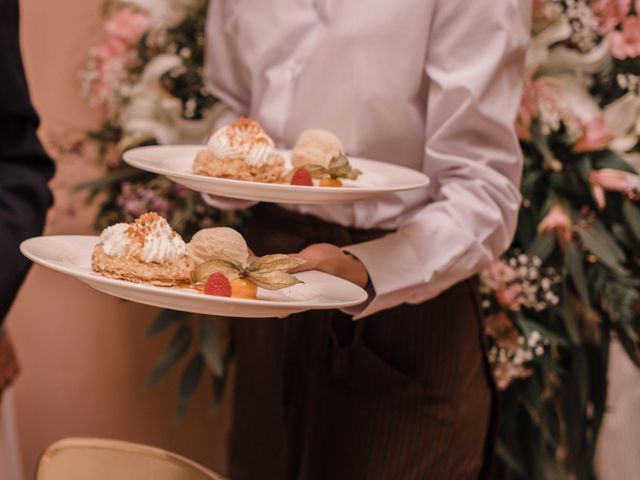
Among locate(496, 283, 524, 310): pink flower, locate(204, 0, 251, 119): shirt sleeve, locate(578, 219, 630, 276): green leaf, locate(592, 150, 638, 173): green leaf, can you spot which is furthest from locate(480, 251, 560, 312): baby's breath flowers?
locate(204, 0, 251, 119): shirt sleeve

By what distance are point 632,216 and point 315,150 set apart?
36.7 inches

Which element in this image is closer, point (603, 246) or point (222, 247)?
point (222, 247)

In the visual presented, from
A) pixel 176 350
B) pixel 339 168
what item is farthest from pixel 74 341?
pixel 339 168

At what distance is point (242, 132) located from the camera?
1054 mm

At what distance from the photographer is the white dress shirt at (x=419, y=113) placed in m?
1.21

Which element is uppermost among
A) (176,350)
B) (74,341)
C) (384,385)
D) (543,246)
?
(543,246)

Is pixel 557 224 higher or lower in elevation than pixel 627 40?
lower

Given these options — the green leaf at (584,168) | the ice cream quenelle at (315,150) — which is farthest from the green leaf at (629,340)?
the ice cream quenelle at (315,150)

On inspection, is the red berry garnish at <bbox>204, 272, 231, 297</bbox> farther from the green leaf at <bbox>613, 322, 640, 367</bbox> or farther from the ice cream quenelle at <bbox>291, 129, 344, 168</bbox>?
the green leaf at <bbox>613, 322, 640, 367</bbox>

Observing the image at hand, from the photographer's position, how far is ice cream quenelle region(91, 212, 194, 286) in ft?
2.75

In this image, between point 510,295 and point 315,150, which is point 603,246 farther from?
point 315,150

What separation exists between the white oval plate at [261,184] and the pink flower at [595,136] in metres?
0.73

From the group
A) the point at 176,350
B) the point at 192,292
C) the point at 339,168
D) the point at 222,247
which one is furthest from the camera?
the point at 176,350

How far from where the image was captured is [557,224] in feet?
5.59
